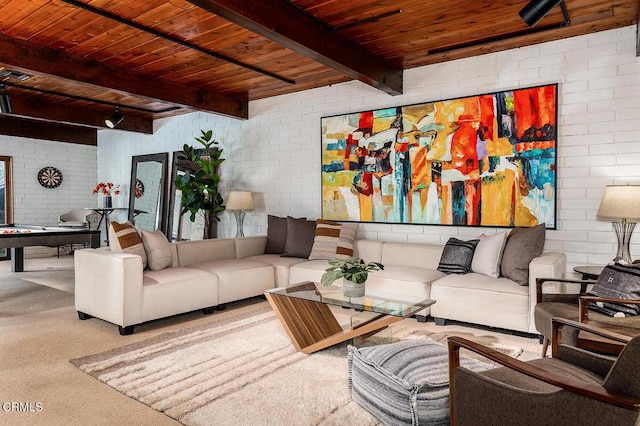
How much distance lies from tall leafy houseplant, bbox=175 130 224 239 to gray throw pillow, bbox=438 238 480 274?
349cm

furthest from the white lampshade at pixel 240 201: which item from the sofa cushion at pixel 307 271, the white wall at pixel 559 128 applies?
the sofa cushion at pixel 307 271

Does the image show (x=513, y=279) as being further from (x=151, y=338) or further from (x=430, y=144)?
(x=151, y=338)

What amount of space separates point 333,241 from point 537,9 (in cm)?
310

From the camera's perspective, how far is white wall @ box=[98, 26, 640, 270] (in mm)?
3830

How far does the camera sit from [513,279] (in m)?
3.76

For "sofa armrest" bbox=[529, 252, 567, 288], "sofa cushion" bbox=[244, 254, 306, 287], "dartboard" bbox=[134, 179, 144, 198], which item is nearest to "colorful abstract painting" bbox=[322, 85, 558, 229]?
"sofa armrest" bbox=[529, 252, 567, 288]

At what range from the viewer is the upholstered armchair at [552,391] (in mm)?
1355

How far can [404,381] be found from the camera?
2098 millimetres

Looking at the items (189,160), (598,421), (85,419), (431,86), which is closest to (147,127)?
(189,160)

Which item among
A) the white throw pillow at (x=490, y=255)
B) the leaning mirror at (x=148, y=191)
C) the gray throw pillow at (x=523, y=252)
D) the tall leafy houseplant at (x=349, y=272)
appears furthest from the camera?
the leaning mirror at (x=148, y=191)

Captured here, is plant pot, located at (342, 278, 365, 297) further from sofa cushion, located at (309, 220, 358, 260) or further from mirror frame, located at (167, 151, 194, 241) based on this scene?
mirror frame, located at (167, 151, 194, 241)

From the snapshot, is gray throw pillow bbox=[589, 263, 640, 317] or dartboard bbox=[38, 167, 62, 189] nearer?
gray throw pillow bbox=[589, 263, 640, 317]

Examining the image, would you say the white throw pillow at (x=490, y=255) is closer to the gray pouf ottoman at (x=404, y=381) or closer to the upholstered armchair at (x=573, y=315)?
the upholstered armchair at (x=573, y=315)

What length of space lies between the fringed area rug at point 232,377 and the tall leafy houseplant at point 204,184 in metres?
3.04
